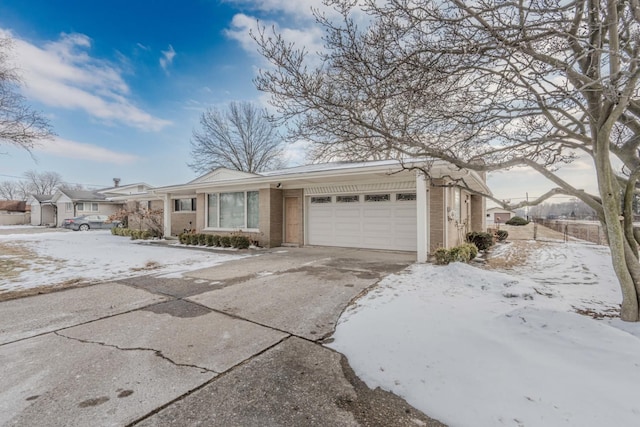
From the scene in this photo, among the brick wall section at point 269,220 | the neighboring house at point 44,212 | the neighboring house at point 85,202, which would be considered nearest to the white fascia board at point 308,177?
the brick wall section at point 269,220

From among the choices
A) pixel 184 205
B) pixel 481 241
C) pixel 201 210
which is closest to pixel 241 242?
pixel 201 210

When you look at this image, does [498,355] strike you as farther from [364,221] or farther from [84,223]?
[84,223]

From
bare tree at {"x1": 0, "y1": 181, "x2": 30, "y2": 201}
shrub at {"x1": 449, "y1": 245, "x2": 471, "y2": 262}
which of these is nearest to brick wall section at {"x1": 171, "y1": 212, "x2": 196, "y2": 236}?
shrub at {"x1": 449, "y1": 245, "x2": 471, "y2": 262}

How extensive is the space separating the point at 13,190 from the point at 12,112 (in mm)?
66400

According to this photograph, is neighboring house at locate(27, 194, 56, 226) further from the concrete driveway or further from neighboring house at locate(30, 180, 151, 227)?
the concrete driveway

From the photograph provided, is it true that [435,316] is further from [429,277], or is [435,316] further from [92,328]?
[92,328]

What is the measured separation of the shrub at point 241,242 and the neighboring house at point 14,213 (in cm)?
3691

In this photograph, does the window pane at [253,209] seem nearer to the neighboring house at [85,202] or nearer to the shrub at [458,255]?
the shrub at [458,255]

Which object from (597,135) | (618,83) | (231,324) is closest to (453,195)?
(597,135)

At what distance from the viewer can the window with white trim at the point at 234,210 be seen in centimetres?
1259

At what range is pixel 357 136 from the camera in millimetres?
4137

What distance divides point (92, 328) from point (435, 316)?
4.50 m

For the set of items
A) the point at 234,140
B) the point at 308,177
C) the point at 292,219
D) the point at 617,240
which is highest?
the point at 234,140

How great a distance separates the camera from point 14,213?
115 feet
